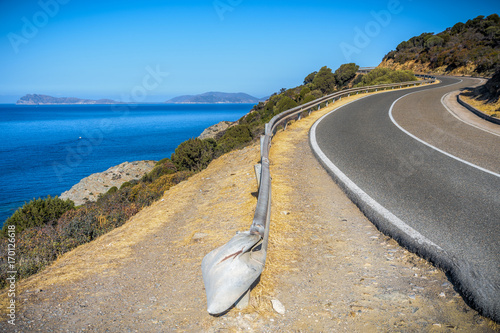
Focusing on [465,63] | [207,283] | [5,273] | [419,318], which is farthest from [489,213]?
[465,63]

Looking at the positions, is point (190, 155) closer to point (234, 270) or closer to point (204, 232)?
point (204, 232)

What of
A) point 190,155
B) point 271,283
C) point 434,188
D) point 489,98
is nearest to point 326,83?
point 489,98

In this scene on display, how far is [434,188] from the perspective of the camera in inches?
218

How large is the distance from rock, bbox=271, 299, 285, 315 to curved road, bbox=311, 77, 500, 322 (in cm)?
155

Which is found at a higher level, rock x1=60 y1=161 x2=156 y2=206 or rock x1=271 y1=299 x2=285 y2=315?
rock x1=271 y1=299 x2=285 y2=315

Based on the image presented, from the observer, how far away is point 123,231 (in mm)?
5512

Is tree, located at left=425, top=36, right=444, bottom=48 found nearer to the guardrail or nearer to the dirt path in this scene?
the dirt path

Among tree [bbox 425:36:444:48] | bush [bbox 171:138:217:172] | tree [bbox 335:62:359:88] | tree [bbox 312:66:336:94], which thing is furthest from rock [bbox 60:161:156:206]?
tree [bbox 425:36:444:48]

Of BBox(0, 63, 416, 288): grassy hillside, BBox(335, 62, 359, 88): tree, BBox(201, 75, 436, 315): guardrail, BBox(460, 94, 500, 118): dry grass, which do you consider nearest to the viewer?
BBox(201, 75, 436, 315): guardrail

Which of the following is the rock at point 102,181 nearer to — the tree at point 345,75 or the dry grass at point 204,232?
the dry grass at point 204,232

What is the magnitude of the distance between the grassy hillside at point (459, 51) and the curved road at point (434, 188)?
43.7 meters

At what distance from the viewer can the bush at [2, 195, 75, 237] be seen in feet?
38.2

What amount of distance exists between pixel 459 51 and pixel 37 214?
2665 inches

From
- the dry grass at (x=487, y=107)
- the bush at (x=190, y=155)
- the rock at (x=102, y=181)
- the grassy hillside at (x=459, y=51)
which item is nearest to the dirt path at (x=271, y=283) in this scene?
the dry grass at (x=487, y=107)
